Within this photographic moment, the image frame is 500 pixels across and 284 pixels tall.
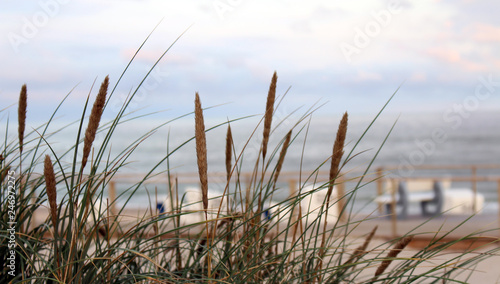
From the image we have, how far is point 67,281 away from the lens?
1044 mm

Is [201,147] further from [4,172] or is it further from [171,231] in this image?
[4,172]

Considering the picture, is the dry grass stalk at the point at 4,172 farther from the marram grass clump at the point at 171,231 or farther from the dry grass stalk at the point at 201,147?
the dry grass stalk at the point at 201,147

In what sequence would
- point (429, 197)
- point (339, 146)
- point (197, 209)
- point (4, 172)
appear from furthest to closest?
point (429, 197), point (197, 209), point (4, 172), point (339, 146)

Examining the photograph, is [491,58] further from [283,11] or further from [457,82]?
[283,11]

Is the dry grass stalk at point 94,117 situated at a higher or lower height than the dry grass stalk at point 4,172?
higher

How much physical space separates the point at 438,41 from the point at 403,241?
39.4 meters

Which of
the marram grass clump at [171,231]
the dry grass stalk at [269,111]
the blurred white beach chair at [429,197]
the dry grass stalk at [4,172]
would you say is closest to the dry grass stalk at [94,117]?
the marram grass clump at [171,231]

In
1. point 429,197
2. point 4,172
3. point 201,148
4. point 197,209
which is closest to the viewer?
point 201,148

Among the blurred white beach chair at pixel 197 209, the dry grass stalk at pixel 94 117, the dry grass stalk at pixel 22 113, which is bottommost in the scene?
the blurred white beach chair at pixel 197 209

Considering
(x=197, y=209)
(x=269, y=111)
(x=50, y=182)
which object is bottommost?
(x=197, y=209)

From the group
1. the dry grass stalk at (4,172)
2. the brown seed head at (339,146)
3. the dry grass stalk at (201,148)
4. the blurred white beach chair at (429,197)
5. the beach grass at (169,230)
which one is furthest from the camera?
the blurred white beach chair at (429,197)

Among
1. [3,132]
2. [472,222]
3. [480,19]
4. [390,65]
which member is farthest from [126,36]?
[3,132]

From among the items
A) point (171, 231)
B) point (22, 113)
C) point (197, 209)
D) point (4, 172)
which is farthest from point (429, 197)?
point (171, 231)

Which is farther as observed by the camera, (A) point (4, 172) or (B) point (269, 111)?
(A) point (4, 172)
